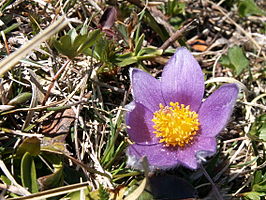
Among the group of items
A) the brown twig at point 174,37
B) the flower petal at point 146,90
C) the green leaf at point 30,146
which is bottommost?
the green leaf at point 30,146

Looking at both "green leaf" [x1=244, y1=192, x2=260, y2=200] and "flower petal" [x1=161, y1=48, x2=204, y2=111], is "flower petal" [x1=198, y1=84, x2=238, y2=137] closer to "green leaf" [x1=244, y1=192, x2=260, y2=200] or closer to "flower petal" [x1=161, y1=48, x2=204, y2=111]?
"flower petal" [x1=161, y1=48, x2=204, y2=111]

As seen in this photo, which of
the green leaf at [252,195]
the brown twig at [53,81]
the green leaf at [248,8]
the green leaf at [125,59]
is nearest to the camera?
the green leaf at [252,195]

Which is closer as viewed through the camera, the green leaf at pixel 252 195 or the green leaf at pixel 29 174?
the green leaf at pixel 29 174

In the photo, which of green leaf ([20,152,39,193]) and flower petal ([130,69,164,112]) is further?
flower petal ([130,69,164,112])

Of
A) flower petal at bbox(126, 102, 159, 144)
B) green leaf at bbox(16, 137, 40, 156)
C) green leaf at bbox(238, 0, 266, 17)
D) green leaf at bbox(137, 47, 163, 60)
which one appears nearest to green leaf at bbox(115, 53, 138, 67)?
green leaf at bbox(137, 47, 163, 60)

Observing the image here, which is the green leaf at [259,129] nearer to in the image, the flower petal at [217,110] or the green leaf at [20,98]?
the flower petal at [217,110]

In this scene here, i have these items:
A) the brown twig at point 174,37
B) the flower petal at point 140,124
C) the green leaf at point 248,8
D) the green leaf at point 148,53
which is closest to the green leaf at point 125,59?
the green leaf at point 148,53

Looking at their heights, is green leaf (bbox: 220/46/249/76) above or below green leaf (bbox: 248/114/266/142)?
above

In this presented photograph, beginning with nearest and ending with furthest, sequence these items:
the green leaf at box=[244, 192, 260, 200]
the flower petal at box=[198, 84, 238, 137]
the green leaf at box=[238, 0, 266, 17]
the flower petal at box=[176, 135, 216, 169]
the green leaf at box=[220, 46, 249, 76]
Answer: the flower petal at box=[176, 135, 216, 169], the flower petal at box=[198, 84, 238, 137], the green leaf at box=[244, 192, 260, 200], the green leaf at box=[220, 46, 249, 76], the green leaf at box=[238, 0, 266, 17]
